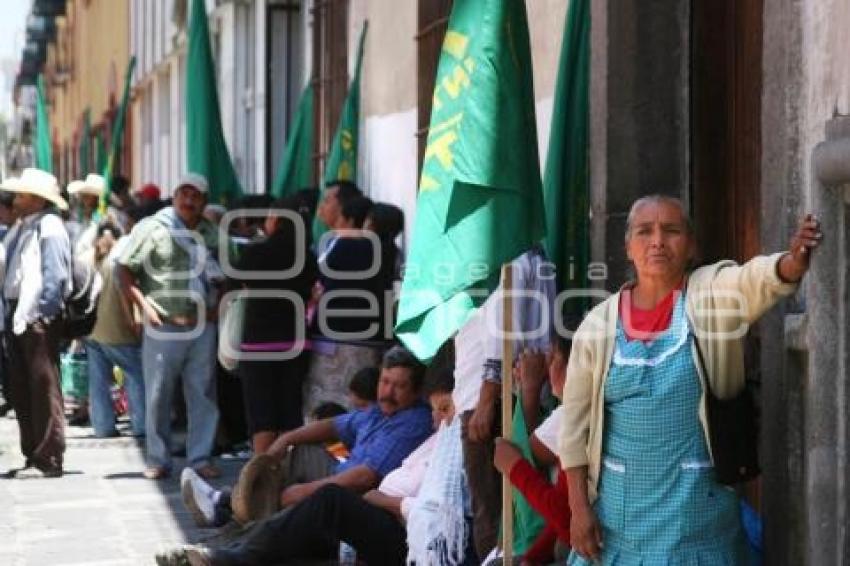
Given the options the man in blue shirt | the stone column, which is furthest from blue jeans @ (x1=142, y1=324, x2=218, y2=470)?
the stone column

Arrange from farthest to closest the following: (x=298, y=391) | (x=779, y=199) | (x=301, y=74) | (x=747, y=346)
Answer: (x=301, y=74), (x=298, y=391), (x=747, y=346), (x=779, y=199)

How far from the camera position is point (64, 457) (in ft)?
43.9

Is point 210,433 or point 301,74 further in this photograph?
point 301,74

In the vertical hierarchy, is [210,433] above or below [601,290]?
below

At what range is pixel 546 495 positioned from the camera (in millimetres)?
6672

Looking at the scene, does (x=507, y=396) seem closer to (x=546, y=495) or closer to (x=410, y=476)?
(x=546, y=495)

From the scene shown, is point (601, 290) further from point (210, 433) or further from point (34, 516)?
point (210, 433)

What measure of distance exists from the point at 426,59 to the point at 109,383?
384 cm

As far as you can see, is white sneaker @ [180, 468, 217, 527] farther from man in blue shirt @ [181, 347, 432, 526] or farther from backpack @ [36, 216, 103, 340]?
backpack @ [36, 216, 103, 340]

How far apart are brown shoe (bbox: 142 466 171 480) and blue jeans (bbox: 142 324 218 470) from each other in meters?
0.03

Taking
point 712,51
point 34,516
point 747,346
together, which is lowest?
point 34,516

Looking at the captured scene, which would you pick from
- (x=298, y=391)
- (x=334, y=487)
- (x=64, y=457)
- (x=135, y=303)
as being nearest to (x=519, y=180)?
(x=334, y=487)

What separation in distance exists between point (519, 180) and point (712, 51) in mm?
1228

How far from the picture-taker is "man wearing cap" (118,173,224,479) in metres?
12.1
